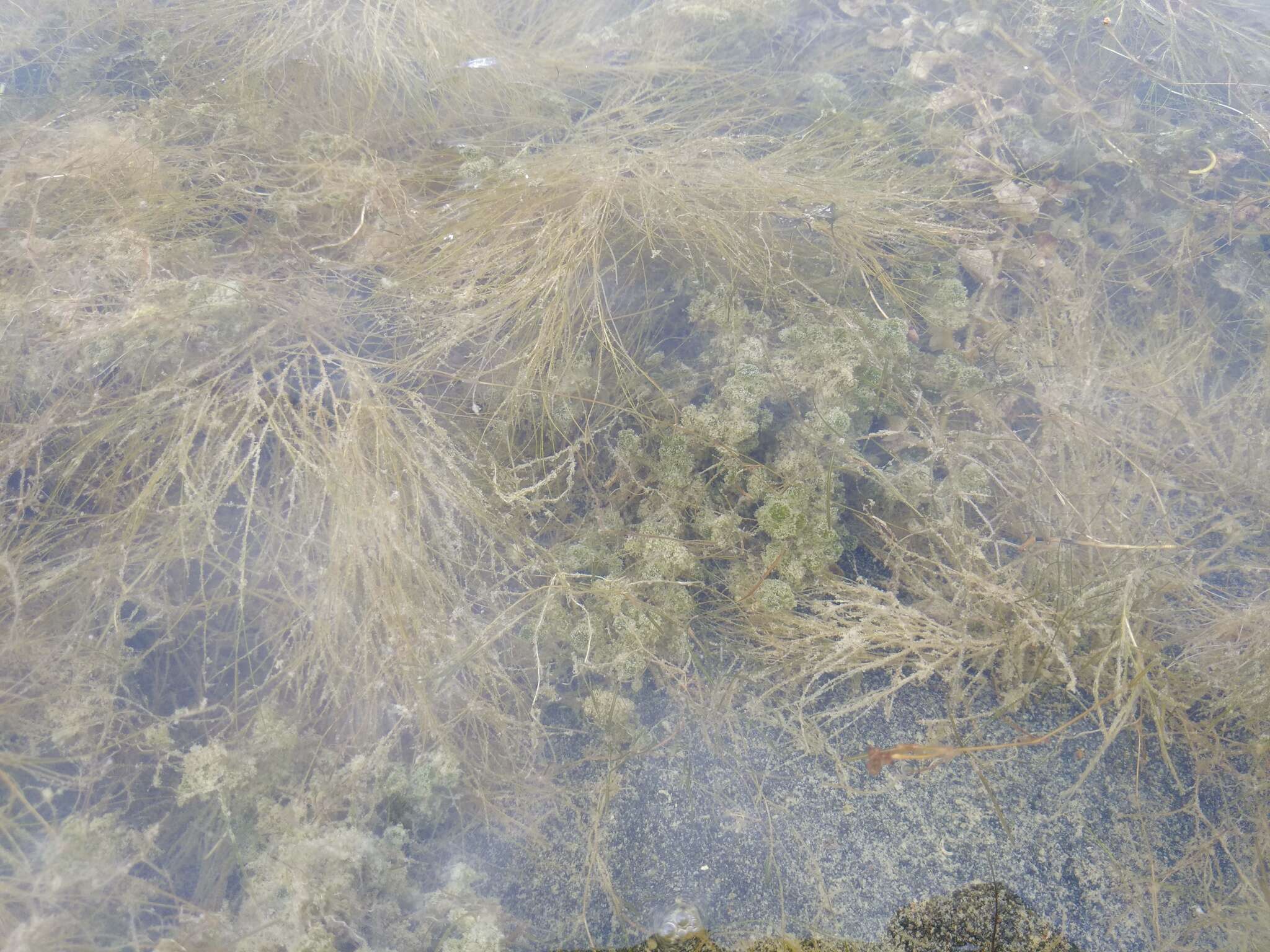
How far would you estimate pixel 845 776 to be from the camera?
1500 millimetres

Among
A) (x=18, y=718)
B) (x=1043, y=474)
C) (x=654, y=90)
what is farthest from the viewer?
(x=654, y=90)

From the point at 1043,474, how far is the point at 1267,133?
1.86 metres

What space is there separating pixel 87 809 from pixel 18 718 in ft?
0.86

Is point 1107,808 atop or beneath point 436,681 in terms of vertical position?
atop

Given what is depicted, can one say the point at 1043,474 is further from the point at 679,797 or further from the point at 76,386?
the point at 76,386

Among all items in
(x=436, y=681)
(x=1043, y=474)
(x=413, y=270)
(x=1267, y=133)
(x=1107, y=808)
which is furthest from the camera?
(x=1267, y=133)

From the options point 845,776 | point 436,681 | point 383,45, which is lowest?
point 436,681

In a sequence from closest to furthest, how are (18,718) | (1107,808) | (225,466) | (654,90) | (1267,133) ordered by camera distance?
(1107,808), (18,718), (225,466), (1267,133), (654,90)

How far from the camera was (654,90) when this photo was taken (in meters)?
2.78

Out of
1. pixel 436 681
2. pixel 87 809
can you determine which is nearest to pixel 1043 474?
pixel 436 681

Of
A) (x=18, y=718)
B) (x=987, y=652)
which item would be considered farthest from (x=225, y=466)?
(x=987, y=652)

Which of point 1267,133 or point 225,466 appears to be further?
point 1267,133

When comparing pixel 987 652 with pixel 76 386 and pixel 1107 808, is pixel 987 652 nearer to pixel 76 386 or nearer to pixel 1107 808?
pixel 1107 808

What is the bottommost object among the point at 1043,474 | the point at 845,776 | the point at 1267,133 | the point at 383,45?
the point at 845,776
